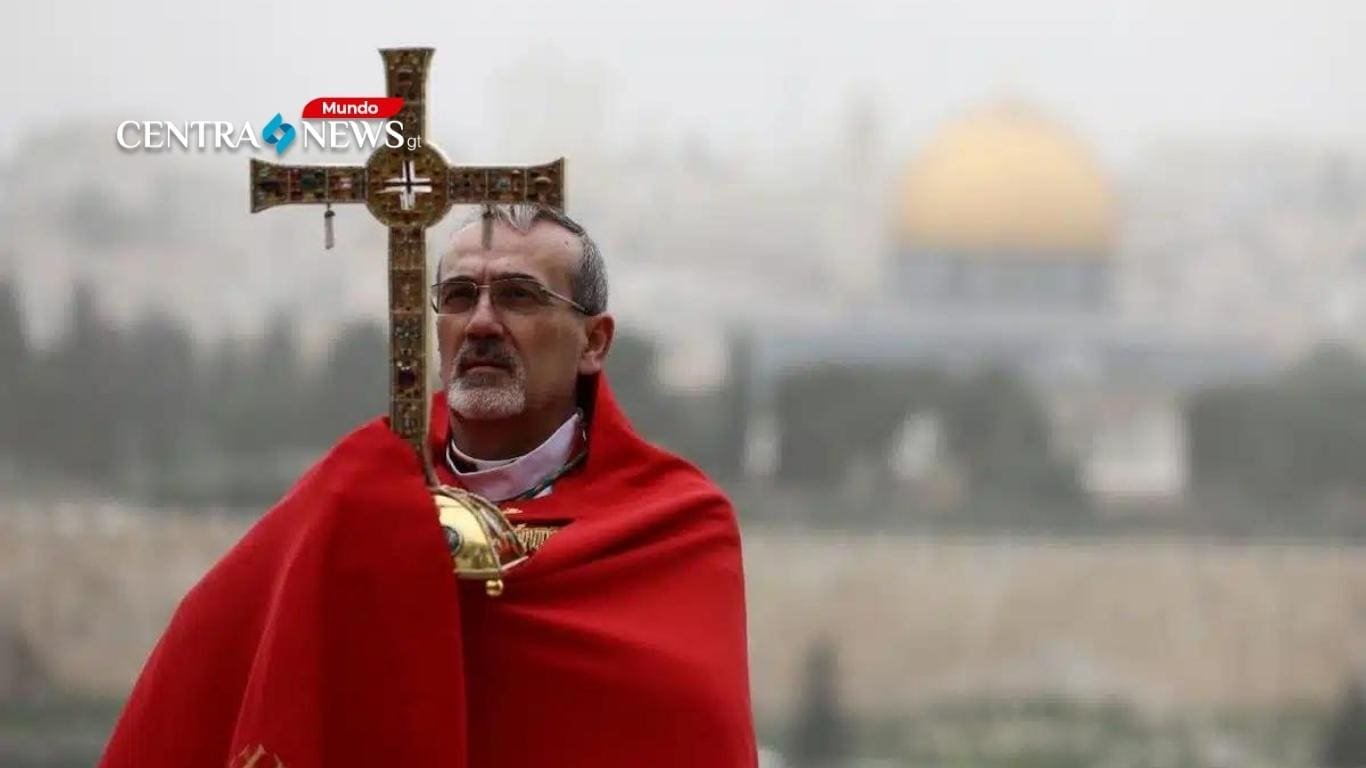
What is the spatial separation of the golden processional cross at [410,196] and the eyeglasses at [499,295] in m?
0.09

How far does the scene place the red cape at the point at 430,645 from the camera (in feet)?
9.93

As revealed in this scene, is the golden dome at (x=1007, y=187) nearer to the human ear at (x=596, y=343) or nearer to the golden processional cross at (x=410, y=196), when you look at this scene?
the human ear at (x=596, y=343)

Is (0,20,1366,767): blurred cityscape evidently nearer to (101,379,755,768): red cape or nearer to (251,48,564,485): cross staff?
(101,379,755,768): red cape

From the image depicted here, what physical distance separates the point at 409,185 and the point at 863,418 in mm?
22254

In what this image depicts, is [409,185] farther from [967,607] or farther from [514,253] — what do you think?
[967,607]

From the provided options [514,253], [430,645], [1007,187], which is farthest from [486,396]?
[1007,187]

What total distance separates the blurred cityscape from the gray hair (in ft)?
57.2

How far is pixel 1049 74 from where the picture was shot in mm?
28062

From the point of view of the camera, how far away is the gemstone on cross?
126 inches

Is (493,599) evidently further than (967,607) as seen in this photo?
No

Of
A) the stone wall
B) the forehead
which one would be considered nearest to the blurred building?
the stone wall

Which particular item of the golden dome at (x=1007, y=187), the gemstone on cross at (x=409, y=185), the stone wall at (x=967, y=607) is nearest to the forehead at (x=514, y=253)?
the gemstone on cross at (x=409, y=185)

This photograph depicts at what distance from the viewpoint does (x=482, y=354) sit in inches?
128

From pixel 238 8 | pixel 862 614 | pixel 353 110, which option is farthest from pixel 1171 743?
pixel 353 110
